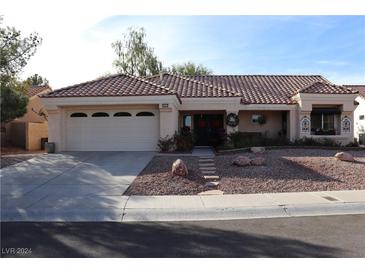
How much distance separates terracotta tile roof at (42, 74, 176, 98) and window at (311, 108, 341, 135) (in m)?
9.88

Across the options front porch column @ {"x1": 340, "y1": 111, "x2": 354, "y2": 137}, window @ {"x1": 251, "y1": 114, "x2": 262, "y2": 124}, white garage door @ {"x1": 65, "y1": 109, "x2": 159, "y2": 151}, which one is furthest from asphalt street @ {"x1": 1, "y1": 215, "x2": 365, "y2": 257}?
window @ {"x1": 251, "y1": 114, "x2": 262, "y2": 124}

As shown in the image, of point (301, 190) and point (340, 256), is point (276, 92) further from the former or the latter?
point (340, 256)

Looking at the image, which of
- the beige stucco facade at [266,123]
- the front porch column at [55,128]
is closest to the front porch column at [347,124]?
the beige stucco facade at [266,123]

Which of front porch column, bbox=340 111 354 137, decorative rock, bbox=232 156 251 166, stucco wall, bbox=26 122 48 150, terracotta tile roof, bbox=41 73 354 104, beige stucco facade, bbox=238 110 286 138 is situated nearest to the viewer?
decorative rock, bbox=232 156 251 166

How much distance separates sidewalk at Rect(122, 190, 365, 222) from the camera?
880 cm

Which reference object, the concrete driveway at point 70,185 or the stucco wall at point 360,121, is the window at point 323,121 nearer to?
the stucco wall at point 360,121

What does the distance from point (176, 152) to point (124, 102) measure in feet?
11.6

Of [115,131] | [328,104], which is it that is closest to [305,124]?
[328,104]

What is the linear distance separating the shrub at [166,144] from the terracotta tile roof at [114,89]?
7.42ft

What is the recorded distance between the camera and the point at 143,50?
43.5m

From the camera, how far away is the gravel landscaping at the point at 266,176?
11680 millimetres

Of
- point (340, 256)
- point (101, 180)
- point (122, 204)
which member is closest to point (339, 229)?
point (340, 256)

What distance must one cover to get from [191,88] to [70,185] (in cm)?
1283

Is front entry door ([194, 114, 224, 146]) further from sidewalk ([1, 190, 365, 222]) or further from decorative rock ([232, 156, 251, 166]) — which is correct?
sidewalk ([1, 190, 365, 222])
